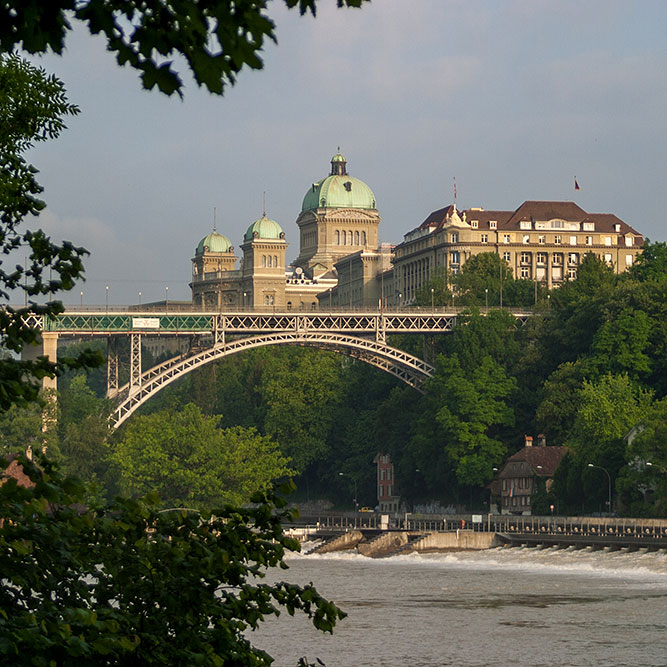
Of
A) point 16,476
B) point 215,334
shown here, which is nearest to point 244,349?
point 215,334

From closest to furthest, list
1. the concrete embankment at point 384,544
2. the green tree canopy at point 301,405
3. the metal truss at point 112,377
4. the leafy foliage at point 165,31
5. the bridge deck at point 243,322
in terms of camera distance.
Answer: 1. the leafy foliage at point 165,31
2. the concrete embankment at point 384,544
3. the bridge deck at point 243,322
4. the metal truss at point 112,377
5. the green tree canopy at point 301,405

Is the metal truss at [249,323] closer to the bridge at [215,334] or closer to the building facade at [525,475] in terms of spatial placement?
the bridge at [215,334]

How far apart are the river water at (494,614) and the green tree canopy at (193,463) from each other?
75.2 feet

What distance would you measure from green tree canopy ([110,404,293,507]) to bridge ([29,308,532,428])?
3807 millimetres

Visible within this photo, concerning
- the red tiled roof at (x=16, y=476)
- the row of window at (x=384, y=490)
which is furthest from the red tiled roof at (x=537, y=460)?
the red tiled roof at (x=16, y=476)

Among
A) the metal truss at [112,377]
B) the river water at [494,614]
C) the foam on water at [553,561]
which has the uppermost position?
the metal truss at [112,377]

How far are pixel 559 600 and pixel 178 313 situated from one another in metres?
67.0

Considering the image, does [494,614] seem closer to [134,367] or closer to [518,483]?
[518,483]

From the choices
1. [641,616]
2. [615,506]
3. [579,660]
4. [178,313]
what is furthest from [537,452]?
[579,660]

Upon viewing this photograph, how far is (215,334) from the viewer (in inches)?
5162

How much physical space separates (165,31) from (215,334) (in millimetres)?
123521

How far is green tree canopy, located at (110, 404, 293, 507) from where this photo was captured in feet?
401

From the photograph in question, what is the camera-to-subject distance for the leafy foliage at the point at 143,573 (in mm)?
11273

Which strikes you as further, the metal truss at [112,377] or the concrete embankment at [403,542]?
the metal truss at [112,377]
